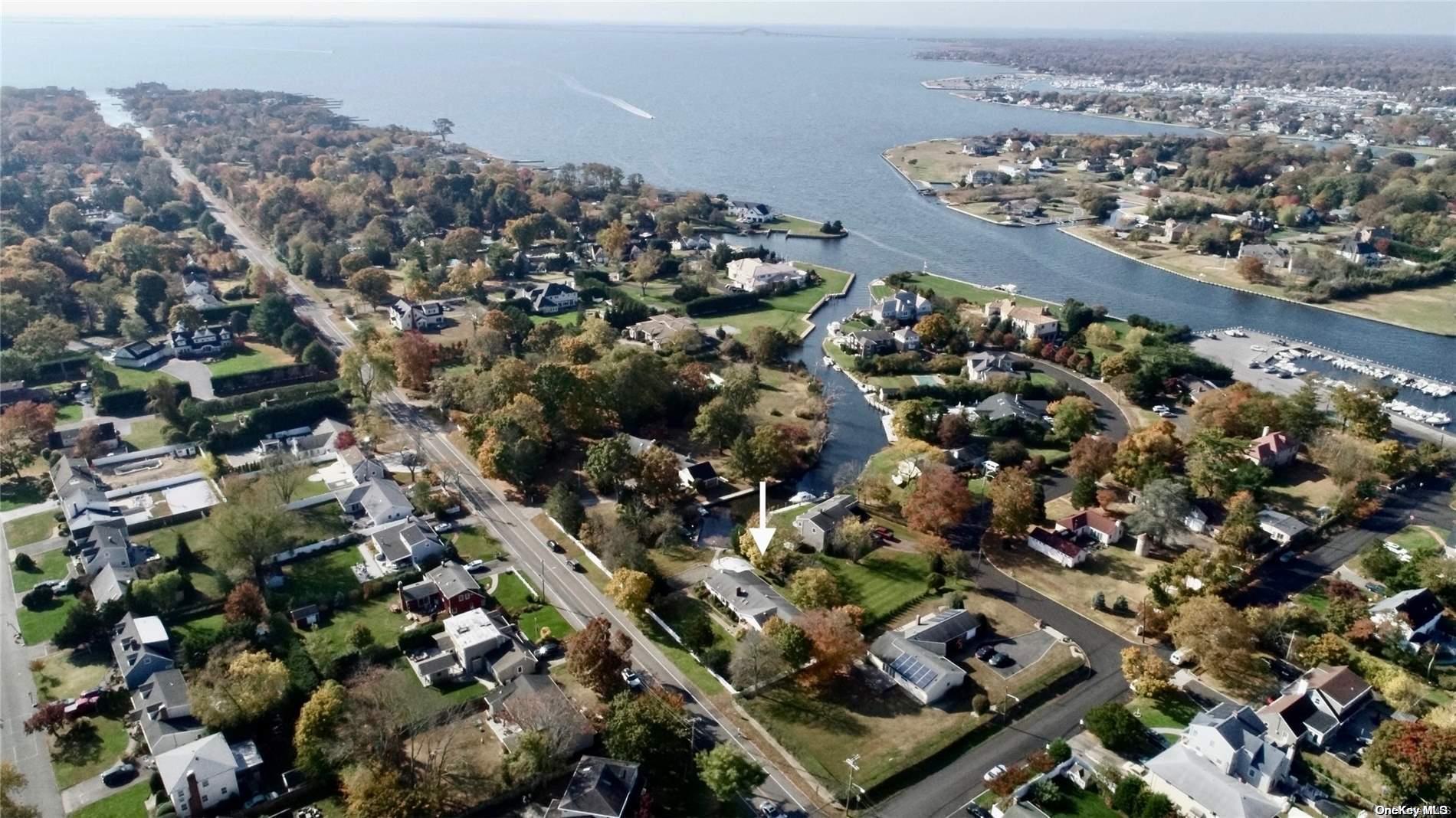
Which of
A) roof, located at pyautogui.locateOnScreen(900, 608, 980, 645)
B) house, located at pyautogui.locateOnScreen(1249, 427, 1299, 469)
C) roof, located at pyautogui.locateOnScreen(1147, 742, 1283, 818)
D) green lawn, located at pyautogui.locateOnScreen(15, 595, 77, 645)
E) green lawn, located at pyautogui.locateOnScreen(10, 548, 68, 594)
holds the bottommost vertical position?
green lawn, located at pyautogui.locateOnScreen(10, 548, 68, 594)

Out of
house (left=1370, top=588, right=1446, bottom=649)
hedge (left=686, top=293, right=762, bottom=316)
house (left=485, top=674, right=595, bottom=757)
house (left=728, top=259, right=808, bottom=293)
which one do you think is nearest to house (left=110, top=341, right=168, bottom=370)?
hedge (left=686, top=293, right=762, bottom=316)

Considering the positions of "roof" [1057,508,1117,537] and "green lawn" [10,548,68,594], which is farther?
"roof" [1057,508,1117,537]

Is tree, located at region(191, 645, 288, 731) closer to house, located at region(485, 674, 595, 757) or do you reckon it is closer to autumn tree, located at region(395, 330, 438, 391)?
house, located at region(485, 674, 595, 757)

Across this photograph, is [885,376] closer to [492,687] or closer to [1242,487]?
[1242,487]

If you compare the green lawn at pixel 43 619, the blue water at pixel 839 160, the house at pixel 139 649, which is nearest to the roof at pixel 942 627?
the blue water at pixel 839 160

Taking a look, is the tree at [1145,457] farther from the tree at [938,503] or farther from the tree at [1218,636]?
the tree at [1218,636]

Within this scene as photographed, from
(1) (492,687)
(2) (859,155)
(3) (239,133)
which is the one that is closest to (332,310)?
(1) (492,687)

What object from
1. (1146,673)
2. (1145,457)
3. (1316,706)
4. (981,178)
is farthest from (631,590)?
(981,178)

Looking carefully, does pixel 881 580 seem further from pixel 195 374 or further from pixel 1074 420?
pixel 195 374
